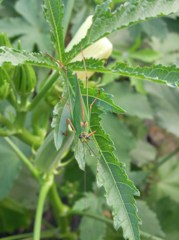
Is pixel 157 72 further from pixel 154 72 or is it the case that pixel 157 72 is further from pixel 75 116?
pixel 75 116

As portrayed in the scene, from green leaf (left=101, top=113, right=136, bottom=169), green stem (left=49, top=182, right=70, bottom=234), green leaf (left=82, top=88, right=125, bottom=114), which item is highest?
green leaf (left=82, top=88, right=125, bottom=114)

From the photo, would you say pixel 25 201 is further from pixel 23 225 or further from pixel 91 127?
pixel 91 127

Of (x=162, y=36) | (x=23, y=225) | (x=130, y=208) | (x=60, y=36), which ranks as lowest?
(x=23, y=225)

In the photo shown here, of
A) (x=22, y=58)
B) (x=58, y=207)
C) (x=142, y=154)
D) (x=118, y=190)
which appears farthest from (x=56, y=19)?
(x=142, y=154)

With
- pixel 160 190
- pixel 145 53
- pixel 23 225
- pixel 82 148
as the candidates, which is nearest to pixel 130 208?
pixel 82 148

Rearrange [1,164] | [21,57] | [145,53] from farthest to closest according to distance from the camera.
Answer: [145,53]
[1,164]
[21,57]

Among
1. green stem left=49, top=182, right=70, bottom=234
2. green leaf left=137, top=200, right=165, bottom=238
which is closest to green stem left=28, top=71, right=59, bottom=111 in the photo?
green stem left=49, top=182, right=70, bottom=234

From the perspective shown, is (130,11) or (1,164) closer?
(130,11)

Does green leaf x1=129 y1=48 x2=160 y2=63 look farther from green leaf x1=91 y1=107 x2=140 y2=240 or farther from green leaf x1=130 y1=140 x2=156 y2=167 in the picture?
green leaf x1=91 y1=107 x2=140 y2=240
